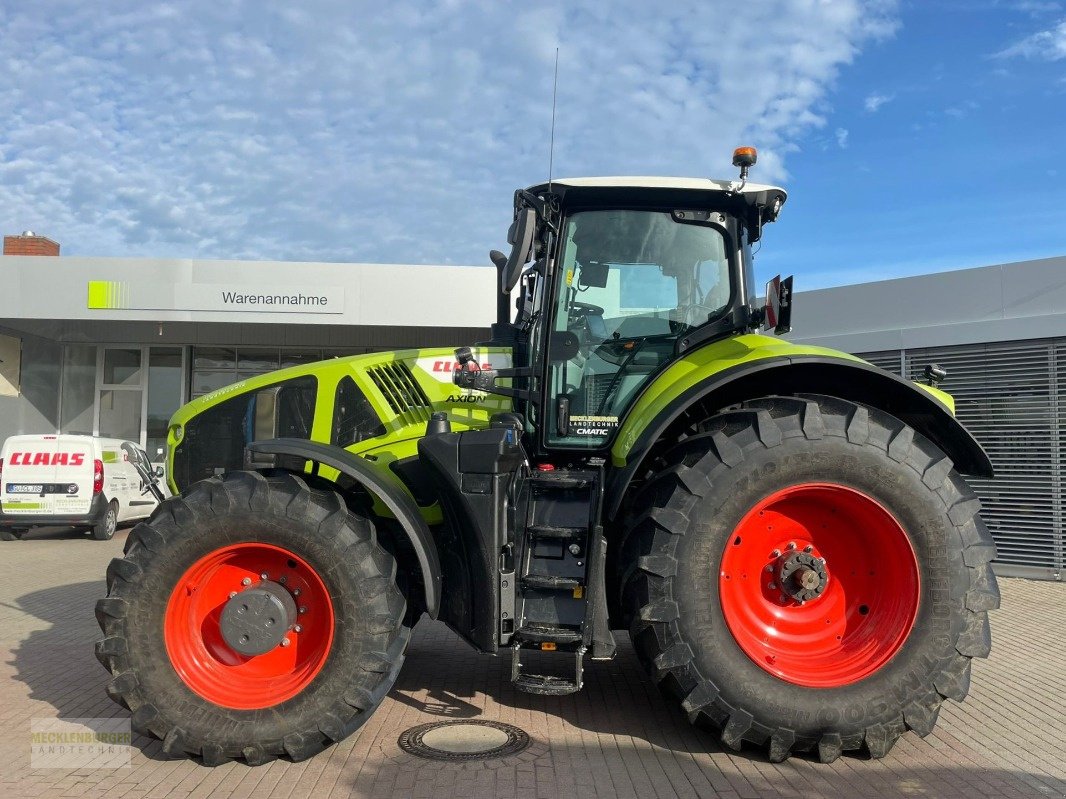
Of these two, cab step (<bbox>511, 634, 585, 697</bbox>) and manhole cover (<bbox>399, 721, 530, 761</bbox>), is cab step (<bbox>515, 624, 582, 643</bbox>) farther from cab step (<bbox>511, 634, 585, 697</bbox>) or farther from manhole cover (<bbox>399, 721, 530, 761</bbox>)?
manhole cover (<bbox>399, 721, 530, 761</bbox>)

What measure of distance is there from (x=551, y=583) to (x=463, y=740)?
0.93m

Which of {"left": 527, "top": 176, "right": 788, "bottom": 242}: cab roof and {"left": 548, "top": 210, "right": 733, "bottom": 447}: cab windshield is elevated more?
{"left": 527, "top": 176, "right": 788, "bottom": 242}: cab roof

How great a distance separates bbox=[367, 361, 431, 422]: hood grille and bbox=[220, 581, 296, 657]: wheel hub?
1241 mm

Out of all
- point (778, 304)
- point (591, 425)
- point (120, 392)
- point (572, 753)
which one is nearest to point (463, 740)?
point (572, 753)

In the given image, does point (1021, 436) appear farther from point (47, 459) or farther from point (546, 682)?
point (47, 459)

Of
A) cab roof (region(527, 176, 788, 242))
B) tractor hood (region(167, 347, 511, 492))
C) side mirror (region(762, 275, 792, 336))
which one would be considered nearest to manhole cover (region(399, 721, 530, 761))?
tractor hood (region(167, 347, 511, 492))

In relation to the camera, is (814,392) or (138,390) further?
(138,390)

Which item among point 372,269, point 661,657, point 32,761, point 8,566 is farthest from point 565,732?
point 372,269

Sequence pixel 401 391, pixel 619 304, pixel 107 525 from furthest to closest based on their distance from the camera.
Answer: pixel 107 525
pixel 401 391
pixel 619 304

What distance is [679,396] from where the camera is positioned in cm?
390

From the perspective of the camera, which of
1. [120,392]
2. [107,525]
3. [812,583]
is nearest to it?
[812,583]

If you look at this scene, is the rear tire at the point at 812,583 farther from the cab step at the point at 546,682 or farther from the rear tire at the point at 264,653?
the rear tire at the point at 264,653

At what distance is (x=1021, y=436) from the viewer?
929 cm

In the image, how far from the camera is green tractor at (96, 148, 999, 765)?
3.68 m
